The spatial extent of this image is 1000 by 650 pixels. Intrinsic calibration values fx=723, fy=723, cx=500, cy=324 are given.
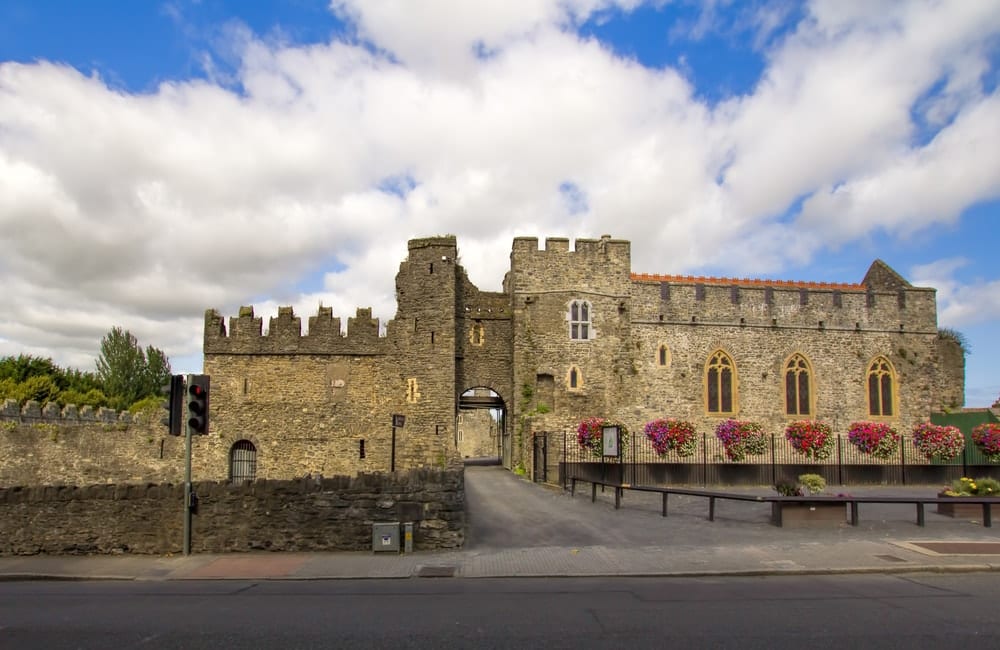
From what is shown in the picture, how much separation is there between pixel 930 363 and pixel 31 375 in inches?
2218

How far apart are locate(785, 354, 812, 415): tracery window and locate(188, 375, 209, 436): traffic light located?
944 inches

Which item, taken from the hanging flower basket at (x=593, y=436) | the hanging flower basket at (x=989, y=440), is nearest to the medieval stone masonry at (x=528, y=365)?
the hanging flower basket at (x=593, y=436)

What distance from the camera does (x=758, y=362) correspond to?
29641mm

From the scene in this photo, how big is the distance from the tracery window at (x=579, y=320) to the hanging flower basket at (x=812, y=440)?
8325 mm

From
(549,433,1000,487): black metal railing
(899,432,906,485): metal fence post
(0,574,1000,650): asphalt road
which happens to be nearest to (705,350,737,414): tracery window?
(549,433,1000,487): black metal railing

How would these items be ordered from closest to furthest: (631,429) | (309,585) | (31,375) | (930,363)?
(309,585)
(631,429)
(930,363)
(31,375)

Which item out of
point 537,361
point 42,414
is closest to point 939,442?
point 537,361

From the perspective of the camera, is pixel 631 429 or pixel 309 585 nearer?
pixel 309 585

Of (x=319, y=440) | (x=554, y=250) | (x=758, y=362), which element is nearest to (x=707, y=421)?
(x=758, y=362)

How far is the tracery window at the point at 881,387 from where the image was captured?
30.2m

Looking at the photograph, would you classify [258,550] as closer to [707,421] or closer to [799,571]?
[799,571]

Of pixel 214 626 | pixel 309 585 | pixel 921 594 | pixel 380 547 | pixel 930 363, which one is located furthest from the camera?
pixel 930 363

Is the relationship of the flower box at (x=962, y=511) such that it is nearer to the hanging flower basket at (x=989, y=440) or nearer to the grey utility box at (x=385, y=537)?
the hanging flower basket at (x=989, y=440)

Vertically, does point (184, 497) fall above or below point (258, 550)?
above
